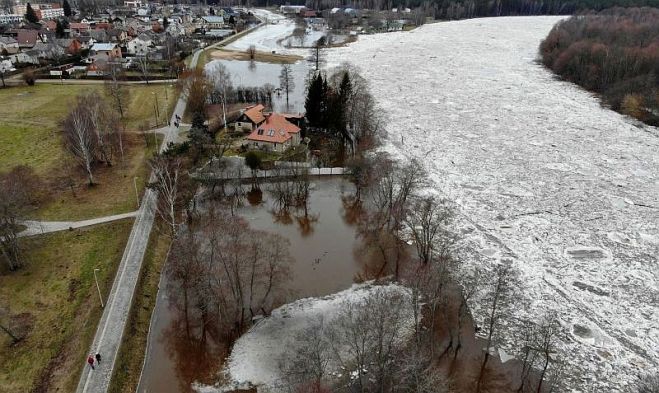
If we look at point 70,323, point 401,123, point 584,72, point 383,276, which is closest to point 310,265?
point 383,276

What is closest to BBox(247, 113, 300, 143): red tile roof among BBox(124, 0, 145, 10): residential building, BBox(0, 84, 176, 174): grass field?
BBox(0, 84, 176, 174): grass field

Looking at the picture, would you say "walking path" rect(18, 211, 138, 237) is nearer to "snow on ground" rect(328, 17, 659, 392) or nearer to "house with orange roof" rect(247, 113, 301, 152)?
"house with orange roof" rect(247, 113, 301, 152)

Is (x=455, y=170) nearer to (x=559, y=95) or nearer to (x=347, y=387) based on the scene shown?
(x=347, y=387)

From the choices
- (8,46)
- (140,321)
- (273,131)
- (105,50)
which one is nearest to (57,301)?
(140,321)

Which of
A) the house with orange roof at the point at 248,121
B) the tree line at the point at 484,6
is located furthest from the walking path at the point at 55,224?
the tree line at the point at 484,6

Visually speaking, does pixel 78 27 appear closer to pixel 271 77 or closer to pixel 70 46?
pixel 70 46

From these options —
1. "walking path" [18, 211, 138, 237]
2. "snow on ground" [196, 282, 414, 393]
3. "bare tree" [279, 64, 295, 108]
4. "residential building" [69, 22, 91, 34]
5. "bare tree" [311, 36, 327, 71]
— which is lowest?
"snow on ground" [196, 282, 414, 393]
